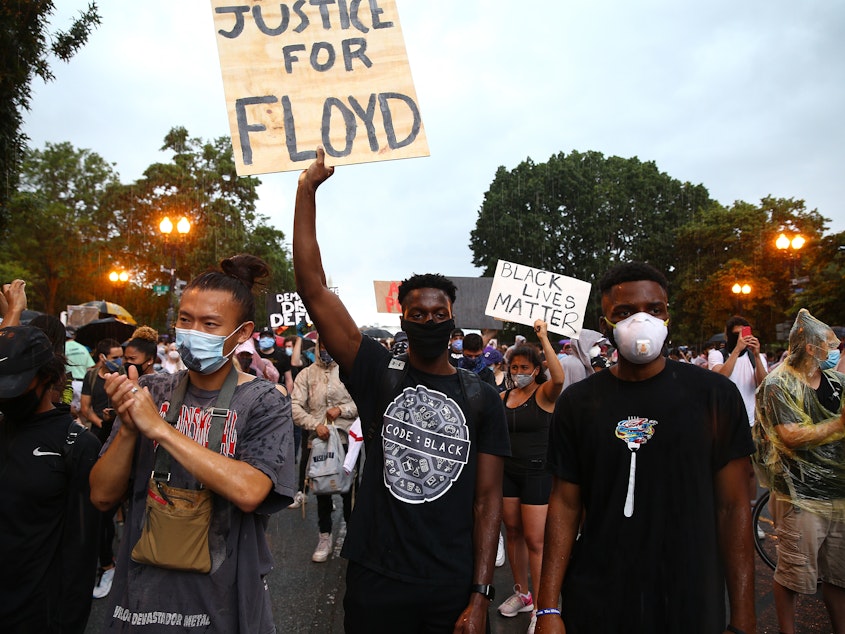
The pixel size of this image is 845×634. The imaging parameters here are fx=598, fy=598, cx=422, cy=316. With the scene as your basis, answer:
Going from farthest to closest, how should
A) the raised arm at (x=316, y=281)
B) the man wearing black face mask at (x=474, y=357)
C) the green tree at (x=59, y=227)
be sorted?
the green tree at (x=59, y=227), the man wearing black face mask at (x=474, y=357), the raised arm at (x=316, y=281)

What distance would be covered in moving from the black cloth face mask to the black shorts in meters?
2.16

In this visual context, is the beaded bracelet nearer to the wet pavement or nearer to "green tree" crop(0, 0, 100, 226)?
the wet pavement

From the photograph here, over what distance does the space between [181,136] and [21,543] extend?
3587 cm

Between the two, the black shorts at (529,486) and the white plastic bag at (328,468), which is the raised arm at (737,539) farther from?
the white plastic bag at (328,468)

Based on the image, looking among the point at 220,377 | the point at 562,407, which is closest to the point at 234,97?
the point at 220,377

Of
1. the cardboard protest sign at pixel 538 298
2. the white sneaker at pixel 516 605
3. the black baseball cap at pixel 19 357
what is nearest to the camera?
the black baseball cap at pixel 19 357

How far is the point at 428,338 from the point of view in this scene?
2578mm

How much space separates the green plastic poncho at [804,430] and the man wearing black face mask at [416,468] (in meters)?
2.32

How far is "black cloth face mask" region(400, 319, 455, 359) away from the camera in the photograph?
258cm

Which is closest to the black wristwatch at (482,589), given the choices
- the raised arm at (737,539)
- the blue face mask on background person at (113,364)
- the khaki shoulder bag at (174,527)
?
the raised arm at (737,539)

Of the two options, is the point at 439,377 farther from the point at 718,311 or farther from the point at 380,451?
the point at 718,311

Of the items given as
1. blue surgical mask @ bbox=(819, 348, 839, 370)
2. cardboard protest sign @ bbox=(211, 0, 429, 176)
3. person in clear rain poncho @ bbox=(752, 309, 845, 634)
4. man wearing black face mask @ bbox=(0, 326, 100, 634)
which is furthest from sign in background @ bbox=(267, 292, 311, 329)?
man wearing black face mask @ bbox=(0, 326, 100, 634)

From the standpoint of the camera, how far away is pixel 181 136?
34062mm

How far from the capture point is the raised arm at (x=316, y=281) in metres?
2.46
